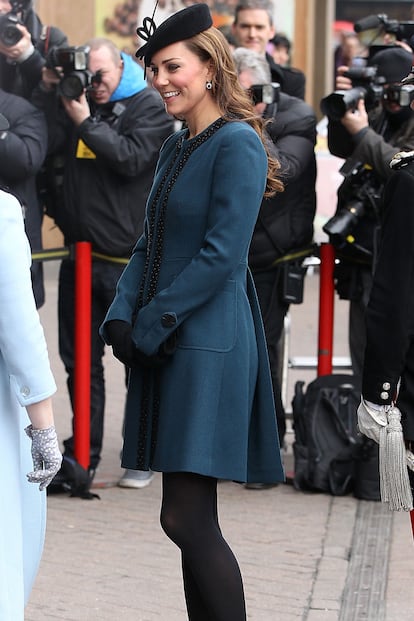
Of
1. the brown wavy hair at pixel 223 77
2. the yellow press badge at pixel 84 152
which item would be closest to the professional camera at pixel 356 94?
the yellow press badge at pixel 84 152

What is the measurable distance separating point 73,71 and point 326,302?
1.69 metres

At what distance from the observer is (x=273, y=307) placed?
267 inches

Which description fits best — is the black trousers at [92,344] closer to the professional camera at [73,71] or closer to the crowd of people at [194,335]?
the professional camera at [73,71]

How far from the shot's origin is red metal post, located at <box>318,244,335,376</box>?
267 inches

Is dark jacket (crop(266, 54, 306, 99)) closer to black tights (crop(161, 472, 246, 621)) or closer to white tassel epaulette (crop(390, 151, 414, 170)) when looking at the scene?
white tassel epaulette (crop(390, 151, 414, 170))

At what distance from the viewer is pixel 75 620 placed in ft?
15.9

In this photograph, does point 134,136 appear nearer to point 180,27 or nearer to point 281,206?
point 281,206

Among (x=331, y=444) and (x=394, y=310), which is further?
(x=331, y=444)

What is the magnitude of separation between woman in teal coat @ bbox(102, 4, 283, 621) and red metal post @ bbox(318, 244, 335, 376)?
2.78m

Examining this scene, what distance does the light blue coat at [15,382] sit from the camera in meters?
3.21

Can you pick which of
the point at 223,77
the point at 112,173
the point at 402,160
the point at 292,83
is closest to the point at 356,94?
the point at 292,83

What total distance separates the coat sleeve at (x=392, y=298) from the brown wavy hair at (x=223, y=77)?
50 centimetres

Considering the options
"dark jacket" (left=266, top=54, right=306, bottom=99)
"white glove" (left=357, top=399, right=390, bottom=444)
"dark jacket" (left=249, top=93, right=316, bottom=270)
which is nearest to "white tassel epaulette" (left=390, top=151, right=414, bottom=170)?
"white glove" (left=357, top=399, right=390, bottom=444)

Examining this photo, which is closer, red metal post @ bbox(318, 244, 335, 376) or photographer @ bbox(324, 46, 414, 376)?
photographer @ bbox(324, 46, 414, 376)
